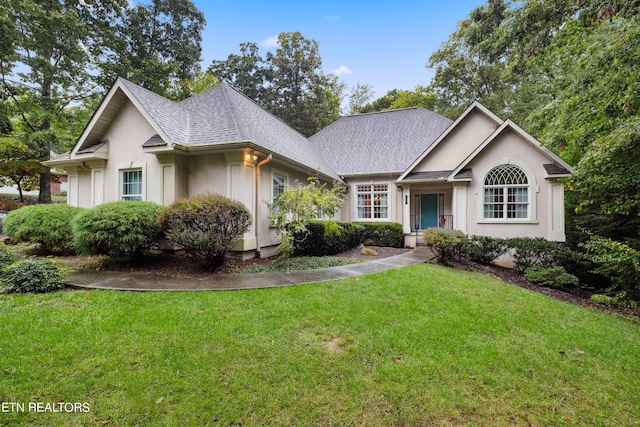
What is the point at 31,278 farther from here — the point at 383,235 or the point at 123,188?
the point at 383,235

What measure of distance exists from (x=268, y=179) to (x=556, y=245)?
32.6 ft

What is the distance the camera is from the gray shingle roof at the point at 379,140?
621 inches

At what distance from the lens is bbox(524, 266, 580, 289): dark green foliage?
821cm

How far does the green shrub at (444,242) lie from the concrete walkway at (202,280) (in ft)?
7.58

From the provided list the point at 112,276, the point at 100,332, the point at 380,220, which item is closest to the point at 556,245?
the point at 380,220

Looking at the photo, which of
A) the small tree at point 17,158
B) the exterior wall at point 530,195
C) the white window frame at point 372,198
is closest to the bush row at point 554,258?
the exterior wall at point 530,195

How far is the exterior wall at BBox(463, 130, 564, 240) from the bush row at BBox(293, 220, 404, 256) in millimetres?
3260

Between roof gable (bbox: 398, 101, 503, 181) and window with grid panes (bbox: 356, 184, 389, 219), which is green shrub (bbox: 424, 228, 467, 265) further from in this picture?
window with grid panes (bbox: 356, 184, 389, 219)

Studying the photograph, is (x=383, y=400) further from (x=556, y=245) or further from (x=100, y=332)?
(x=556, y=245)

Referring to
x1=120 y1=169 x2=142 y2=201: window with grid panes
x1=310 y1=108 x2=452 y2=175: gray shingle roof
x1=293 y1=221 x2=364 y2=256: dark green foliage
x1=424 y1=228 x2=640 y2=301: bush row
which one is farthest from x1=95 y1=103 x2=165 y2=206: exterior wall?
x1=310 y1=108 x2=452 y2=175: gray shingle roof

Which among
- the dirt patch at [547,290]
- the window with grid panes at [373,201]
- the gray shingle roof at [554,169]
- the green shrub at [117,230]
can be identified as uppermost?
the gray shingle roof at [554,169]

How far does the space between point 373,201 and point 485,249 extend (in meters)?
6.47

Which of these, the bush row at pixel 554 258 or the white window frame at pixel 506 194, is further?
the white window frame at pixel 506 194

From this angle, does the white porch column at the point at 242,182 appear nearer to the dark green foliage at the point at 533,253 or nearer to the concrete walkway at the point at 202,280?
the concrete walkway at the point at 202,280
